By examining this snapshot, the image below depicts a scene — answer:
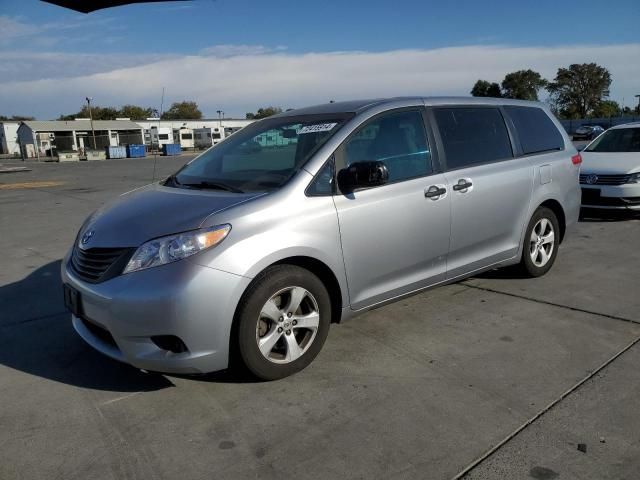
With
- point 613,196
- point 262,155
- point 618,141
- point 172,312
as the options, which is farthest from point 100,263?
point 618,141

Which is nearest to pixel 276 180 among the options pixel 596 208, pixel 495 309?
pixel 495 309

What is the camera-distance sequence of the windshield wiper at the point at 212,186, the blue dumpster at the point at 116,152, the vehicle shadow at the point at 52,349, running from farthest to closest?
the blue dumpster at the point at 116,152, the windshield wiper at the point at 212,186, the vehicle shadow at the point at 52,349

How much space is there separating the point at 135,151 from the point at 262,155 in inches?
2427

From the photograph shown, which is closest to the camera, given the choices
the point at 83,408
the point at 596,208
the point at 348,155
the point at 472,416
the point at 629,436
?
the point at 629,436

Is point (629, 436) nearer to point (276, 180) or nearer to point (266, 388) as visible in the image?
point (266, 388)

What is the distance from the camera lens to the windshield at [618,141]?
9.15m

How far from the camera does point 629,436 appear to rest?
2629 mm

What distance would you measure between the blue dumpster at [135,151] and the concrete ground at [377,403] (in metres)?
60.4

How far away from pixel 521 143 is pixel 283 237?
2902 mm

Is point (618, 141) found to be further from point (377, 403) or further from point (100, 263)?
point (100, 263)

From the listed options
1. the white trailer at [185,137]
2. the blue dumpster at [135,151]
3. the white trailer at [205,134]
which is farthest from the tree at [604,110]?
the blue dumpster at [135,151]

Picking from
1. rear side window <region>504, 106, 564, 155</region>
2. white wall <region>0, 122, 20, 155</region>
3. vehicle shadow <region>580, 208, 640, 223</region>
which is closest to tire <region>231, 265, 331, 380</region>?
rear side window <region>504, 106, 564, 155</region>

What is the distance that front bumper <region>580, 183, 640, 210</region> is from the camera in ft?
26.6

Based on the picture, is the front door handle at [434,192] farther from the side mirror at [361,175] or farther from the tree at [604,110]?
the tree at [604,110]
